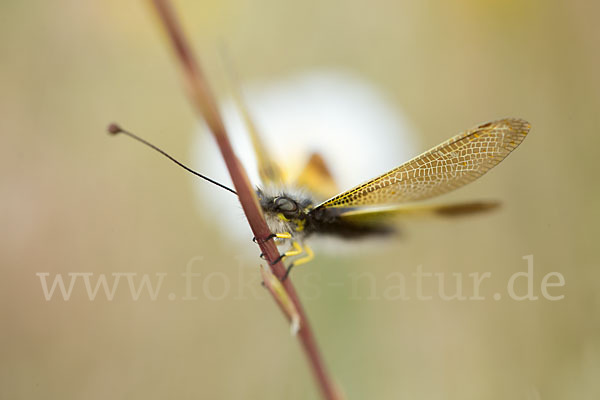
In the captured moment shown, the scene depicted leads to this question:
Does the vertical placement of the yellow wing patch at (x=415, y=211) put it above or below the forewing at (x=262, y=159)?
below

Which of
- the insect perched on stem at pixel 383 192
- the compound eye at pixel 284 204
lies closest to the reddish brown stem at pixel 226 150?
the insect perched on stem at pixel 383 192

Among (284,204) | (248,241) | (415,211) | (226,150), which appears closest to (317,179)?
(248,241)

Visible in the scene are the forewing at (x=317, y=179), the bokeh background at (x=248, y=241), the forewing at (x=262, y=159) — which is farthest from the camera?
the forewing at (x=317, y=179)

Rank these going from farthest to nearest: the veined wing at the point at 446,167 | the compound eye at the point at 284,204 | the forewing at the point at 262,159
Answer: the forewing at the point at 262,159
the compound eye at the point at 284,204
the veined wing at the point at 446,167

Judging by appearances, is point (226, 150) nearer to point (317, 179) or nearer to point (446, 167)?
point (446, 167)

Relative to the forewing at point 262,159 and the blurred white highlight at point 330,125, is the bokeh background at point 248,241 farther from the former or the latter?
the forewing at point 262,159

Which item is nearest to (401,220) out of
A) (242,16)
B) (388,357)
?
(388,357)
